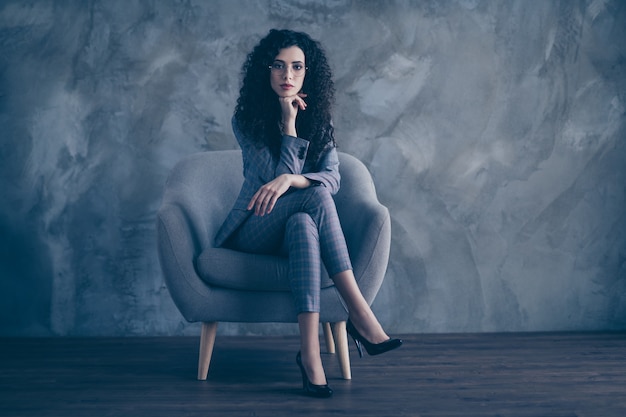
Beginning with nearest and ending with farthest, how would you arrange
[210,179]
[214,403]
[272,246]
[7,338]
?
1. [214,403]
2. [272,246]
3. [210,179]
4. [7,338]

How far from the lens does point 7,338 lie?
9.62ft

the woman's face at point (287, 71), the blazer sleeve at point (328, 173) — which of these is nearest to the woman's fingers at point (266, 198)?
the blazer sleeve at point (328, 173)

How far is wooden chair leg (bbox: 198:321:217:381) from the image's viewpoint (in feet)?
6.78

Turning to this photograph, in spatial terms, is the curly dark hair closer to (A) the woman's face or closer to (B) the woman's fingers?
(A) the woman's face

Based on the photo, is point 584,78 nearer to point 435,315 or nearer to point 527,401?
point 435,315

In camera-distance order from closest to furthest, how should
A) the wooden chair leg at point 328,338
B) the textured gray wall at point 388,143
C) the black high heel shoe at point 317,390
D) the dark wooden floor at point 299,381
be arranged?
the dark wooden floor at point 299,381
the black high heel shoe at point 317,390
the wooden chair leg at point 328,338
the textured gray wall at point 388,143

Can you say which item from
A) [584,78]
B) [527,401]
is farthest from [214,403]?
[584,78]

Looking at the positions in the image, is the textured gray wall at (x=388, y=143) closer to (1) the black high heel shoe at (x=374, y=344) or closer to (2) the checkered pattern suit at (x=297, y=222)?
(2) the checkered pattern suit at (x=297, y=222)

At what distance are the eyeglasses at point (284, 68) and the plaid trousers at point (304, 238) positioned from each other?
48 cm

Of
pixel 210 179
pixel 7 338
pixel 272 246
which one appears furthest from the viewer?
pixel 7 338

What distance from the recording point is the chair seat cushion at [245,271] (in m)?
2.03

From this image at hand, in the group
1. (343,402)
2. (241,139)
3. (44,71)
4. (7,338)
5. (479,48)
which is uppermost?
(479,48)

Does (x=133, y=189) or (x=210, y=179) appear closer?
(x=210, y=179)

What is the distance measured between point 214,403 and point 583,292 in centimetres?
205
